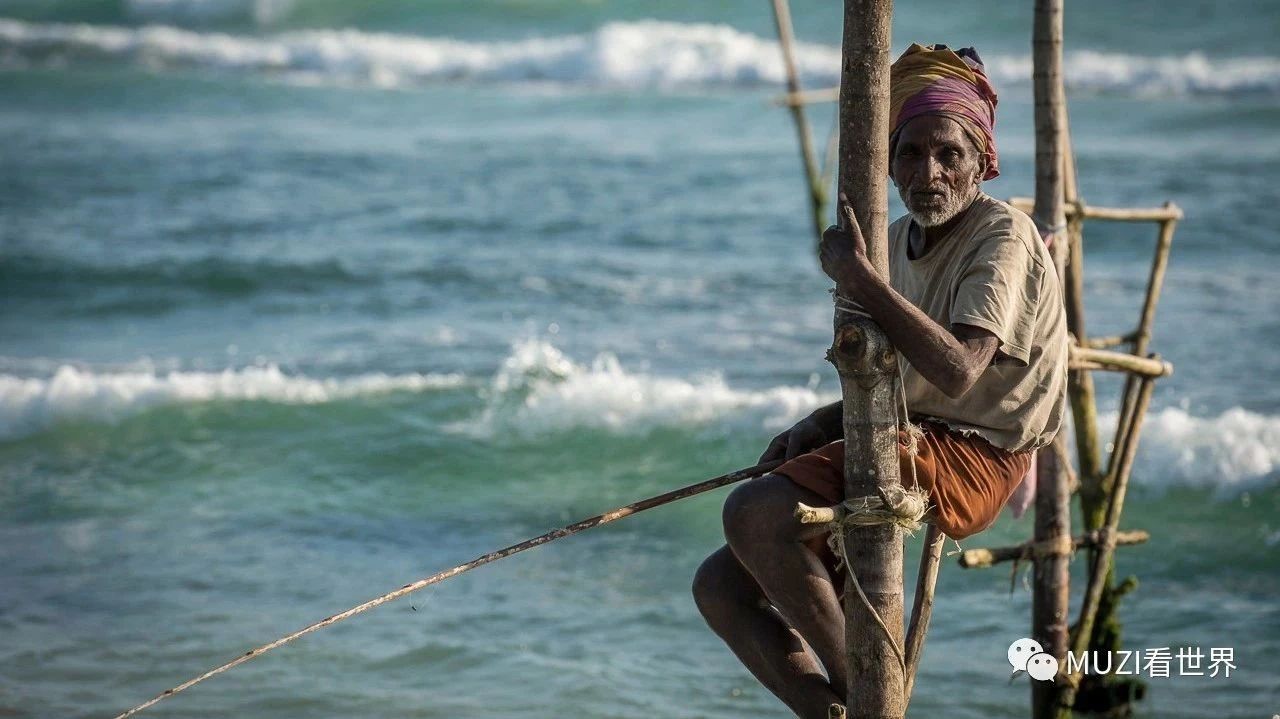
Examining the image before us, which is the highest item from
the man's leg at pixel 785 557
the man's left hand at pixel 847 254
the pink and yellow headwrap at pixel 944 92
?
the pink and yellow headwrap at pixel 944 92

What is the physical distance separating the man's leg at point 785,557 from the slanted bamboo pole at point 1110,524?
1.75m

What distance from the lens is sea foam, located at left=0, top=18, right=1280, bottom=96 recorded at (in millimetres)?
18297

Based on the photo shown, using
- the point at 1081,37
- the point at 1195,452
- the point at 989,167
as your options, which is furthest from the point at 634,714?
the point at 1081,37

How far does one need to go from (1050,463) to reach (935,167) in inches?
63.0

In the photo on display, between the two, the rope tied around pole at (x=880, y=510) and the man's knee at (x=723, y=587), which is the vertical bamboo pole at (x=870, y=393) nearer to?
the rope tied around pole at (x=880, y=510)

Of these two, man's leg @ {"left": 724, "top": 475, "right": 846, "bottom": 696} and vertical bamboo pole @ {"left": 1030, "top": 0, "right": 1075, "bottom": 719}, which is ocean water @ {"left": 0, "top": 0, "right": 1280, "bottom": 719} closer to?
vertical bamboo pole @ {"left": 1030, "top": 0, "right": 1075, "bottom": 719}

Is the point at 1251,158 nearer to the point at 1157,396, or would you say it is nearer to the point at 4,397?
the point at 1157,396

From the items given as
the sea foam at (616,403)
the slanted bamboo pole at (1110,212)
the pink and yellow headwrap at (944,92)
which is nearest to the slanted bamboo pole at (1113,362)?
the slanted bamboo pole at (1110,212)

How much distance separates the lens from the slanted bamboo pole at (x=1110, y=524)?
159 inches

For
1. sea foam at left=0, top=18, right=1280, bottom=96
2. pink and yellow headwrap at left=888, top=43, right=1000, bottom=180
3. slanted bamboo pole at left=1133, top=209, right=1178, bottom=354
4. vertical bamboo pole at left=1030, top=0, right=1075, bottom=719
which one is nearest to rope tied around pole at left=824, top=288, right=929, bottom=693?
pink and yellow headwrap at left=888, top=43, right=1000, bottom=180

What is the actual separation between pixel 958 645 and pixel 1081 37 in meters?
16.5

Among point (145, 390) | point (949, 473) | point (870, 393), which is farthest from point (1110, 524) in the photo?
point (145, 390)

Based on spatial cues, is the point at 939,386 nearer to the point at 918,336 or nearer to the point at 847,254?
the point at 918,336

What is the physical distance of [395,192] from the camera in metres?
13.5
